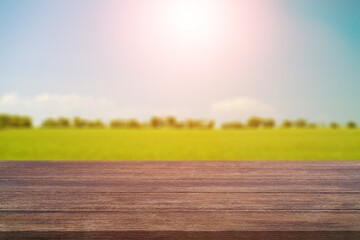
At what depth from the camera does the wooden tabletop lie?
1411 millimetres

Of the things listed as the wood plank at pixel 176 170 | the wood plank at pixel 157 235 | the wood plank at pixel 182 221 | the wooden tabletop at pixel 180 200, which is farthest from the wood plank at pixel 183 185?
the wood plank at pixel 157 235

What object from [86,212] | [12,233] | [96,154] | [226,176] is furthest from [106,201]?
[96,154]

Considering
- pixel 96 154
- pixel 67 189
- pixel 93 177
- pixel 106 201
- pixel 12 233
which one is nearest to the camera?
pixel 12 233

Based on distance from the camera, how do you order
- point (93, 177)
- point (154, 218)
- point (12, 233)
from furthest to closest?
point (93, 177)
point (154, 218)
point (12, 233)

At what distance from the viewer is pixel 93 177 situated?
236cm

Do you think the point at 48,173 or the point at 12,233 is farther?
the point at 48,173

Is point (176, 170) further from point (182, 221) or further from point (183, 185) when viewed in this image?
point (182, 221)

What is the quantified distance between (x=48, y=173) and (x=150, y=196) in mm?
899

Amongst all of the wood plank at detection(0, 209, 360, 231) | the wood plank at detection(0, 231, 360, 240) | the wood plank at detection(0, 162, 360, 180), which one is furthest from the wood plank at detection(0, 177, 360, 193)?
the wood plank at detection(0, 231, 360, 240)

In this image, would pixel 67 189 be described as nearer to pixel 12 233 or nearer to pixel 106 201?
pixel 106 201

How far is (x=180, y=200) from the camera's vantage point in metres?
1.79

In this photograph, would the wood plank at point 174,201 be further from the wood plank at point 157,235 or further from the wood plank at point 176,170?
the wood plank at point 176,170

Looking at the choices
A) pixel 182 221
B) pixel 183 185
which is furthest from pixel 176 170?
pixel 182 221

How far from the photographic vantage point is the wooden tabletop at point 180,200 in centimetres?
141
